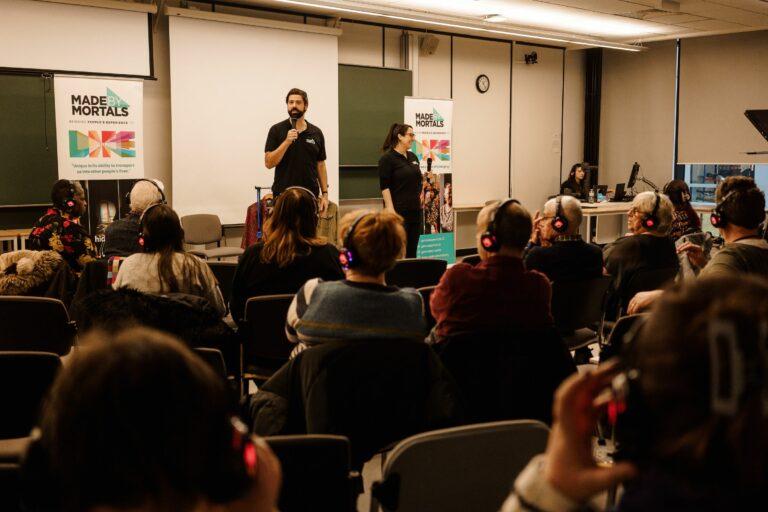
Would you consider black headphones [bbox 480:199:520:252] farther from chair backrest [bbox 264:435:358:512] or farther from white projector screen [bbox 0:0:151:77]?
white projector screen [bbox 0:0:151:77]

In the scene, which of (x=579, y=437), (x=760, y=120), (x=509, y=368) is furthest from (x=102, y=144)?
(x=760, y=120)

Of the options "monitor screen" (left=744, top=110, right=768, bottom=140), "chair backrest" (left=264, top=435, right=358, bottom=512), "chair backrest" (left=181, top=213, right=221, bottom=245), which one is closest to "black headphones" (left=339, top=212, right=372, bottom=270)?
"chair backrest" (left=264, top=435, right=358, bottom=512)

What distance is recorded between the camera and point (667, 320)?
2.74 ft

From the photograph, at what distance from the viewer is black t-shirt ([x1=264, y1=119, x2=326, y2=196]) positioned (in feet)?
19.2

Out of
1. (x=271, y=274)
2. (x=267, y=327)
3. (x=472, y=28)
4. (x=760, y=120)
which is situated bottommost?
(x=267, y=327)

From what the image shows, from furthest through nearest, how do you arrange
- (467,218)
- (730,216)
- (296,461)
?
(467,218) < (730,216) < (296,461)

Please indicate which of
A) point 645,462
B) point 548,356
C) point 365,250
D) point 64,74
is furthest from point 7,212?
point 645,462

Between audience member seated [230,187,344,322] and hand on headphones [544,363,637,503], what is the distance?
260 centimetres

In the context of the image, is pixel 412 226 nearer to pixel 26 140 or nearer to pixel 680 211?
pixel 680 211

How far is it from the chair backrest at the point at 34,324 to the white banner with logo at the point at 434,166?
537 centimetres

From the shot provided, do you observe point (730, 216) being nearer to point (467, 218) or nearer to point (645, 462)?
point (645, 462)

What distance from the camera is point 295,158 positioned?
5.87 metres

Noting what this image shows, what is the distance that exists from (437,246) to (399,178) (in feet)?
6.44

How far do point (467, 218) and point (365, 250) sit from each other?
322 inches
